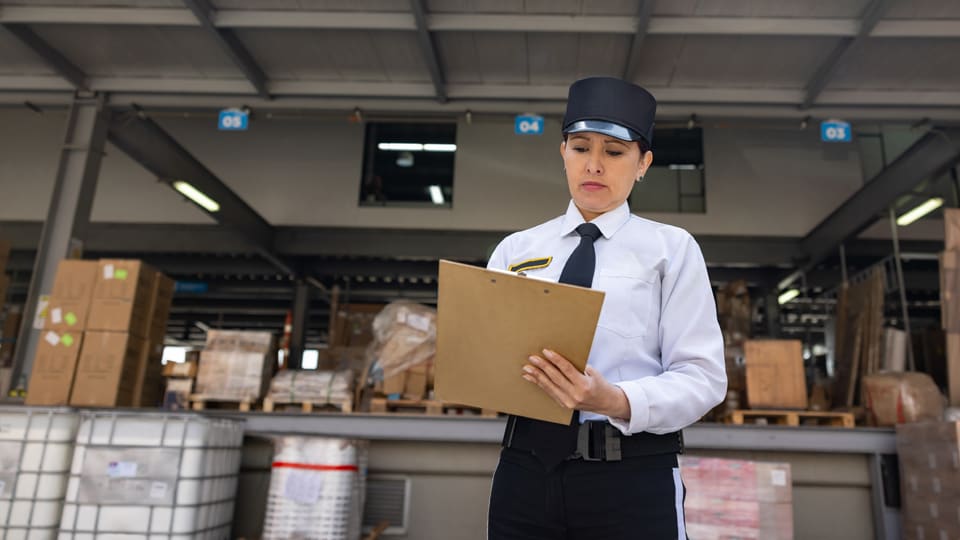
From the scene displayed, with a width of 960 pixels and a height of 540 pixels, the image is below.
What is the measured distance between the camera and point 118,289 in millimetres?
5551

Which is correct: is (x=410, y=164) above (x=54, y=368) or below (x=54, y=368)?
above

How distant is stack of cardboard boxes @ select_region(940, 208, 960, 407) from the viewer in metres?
5.55

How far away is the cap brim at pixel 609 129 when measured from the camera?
1.43 meters

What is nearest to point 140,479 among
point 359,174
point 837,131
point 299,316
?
point 837,131

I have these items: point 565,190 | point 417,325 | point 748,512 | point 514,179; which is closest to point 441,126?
point 514,179

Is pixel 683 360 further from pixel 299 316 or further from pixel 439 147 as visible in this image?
pixel 299 316

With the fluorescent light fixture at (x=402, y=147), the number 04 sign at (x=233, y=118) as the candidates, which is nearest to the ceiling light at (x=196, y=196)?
the number 04 sign at (x=233, y=118)

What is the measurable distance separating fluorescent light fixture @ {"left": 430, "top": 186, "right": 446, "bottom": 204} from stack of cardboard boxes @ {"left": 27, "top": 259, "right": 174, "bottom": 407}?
565 cm

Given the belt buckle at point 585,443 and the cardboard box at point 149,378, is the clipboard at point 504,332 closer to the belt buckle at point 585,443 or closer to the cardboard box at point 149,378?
the belt buckle at point 585,443

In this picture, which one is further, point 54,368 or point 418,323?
point 418,323

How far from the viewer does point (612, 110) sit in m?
1.43

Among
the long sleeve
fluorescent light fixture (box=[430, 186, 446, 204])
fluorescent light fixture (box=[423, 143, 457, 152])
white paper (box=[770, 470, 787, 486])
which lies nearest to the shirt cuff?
the long sleeve

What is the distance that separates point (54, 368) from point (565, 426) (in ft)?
18.2

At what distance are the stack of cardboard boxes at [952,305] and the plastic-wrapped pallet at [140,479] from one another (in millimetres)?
6026
